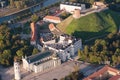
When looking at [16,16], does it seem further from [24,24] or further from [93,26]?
[93,26]

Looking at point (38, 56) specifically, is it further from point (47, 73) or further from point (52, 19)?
point (52, 19)

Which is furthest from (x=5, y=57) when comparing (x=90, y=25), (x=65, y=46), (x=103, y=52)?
(x=90, y=25)

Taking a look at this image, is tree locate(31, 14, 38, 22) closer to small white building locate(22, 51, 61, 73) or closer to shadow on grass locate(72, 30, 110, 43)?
shadow on grass locate(72, 30, 110, 43)

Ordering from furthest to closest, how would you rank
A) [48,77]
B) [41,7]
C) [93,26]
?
[41,7] → [93,26] → [48,77]

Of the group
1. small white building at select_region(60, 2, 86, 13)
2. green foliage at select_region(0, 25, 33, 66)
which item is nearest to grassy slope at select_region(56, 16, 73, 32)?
small white building at select_region(60, 2, 86, 13)

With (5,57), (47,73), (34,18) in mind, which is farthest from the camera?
(34,18)

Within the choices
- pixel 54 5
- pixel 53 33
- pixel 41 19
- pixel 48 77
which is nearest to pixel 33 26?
pixel 53 33

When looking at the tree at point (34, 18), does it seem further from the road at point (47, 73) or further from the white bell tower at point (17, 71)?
the white bell tower at point (17, 71)
